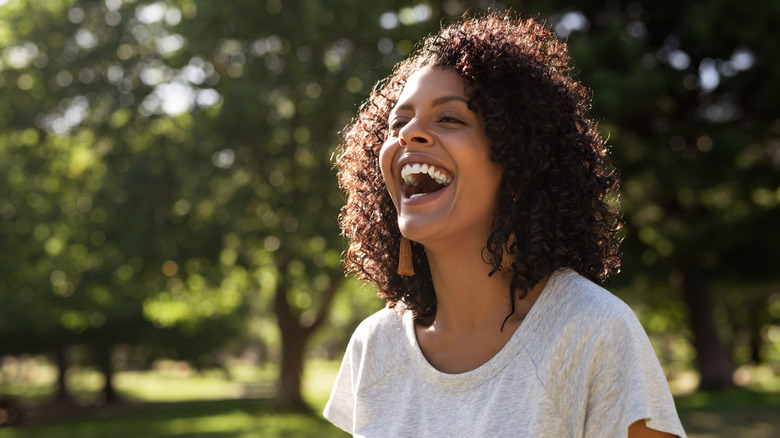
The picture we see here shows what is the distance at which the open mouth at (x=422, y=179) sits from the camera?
80.6 inches

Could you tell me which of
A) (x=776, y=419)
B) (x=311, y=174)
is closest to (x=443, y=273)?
(x=776, y=419)

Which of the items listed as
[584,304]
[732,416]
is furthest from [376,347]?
[732,416]

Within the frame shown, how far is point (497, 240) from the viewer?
2.04 metres

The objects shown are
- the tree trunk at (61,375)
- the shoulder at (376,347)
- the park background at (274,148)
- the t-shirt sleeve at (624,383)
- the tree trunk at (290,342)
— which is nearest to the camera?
the t-shirt sleeve at (624,383)

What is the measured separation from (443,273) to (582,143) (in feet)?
1.74

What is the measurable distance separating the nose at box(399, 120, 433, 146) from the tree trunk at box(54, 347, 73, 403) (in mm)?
32817

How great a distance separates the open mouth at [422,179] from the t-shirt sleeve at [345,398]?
1.95ft

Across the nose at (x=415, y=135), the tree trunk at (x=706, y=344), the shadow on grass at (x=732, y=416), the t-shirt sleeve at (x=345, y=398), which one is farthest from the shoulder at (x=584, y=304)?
the tree trunk at (x=706, y=344)

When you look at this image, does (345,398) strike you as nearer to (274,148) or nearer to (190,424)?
(274,148)

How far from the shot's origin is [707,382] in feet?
62.2

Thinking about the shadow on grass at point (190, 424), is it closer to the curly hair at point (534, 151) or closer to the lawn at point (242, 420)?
the lawn at point (242, 420)

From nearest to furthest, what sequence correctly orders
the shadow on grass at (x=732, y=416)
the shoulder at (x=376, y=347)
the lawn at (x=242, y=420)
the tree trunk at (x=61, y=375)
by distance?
the shoulder at (x=376, y=347), the shadow on grass at (x=732, y=416), the lawn at (x=242, y=420), the tree trunk at (x=61, y=375)

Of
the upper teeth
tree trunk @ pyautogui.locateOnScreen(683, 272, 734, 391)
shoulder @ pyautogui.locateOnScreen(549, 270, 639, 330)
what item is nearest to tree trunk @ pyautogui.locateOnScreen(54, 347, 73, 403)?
tree trunk @ pyautogui.locateOnScreen(683, 272, 734, 391)

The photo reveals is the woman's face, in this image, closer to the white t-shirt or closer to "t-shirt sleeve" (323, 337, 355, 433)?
the white t-shirt
